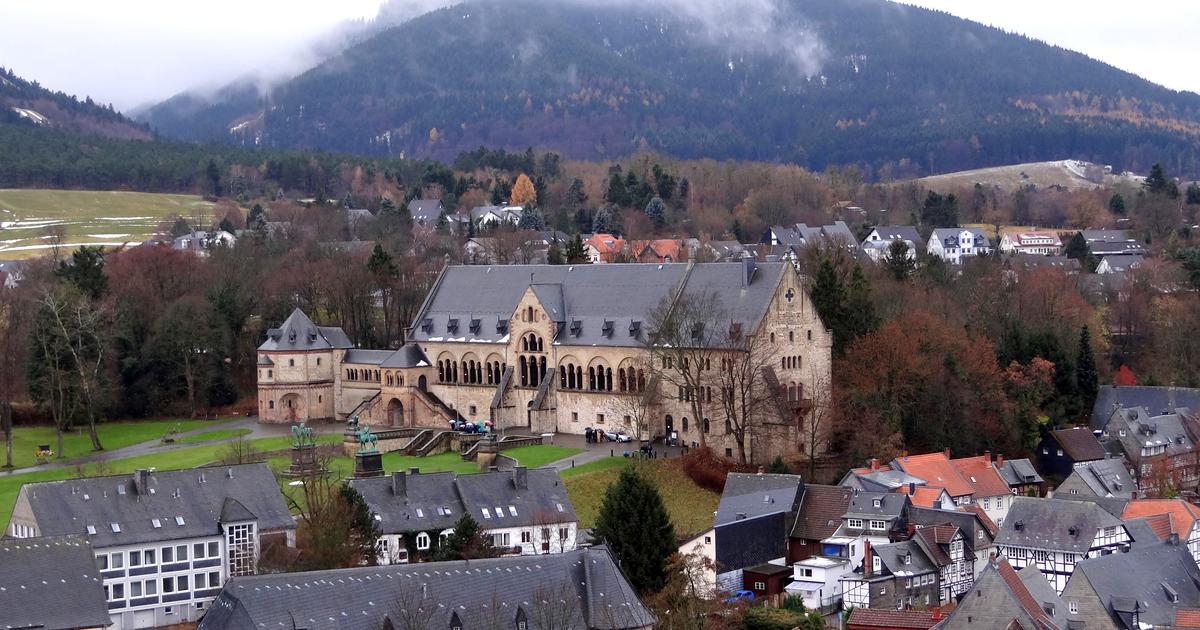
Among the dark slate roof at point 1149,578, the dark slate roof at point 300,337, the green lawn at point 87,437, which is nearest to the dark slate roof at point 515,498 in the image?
the dark slate roof at point 1149,578

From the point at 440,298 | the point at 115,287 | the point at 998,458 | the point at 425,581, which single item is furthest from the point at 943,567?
the point at 115,287

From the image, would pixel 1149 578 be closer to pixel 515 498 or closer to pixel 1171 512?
pixel 1171 512

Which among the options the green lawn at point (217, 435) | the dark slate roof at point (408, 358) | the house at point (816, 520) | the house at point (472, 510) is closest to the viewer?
the house at point (472, 510)

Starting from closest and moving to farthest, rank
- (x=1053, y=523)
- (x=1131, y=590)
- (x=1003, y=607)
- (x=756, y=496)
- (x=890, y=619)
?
(x=1003, y=607), (x=890, y=619), (x=1131, y=590), (x=1053, y=523), (x=756, y=496)

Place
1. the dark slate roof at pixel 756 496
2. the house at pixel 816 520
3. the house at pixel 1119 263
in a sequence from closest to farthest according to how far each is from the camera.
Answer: the house at pixel 816 520
the dark slate roof at pixel 756 496
the house at pixel 1119 263

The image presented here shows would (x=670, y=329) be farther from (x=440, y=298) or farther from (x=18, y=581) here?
(x=18, y=581)

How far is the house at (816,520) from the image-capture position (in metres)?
60.8

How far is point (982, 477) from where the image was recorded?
227 feet

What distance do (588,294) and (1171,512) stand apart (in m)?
29.8

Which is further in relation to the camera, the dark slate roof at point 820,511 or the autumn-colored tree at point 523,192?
the autumn-colored tree at point 523,192

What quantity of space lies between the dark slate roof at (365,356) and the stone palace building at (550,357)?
82mm

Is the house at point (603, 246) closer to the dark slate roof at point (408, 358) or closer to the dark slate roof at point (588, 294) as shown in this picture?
the dark slate roof at point (588, 294)

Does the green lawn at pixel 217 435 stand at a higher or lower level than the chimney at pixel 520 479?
lower

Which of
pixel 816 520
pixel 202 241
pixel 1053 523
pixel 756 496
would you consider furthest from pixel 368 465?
pixel 202 241
